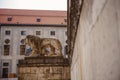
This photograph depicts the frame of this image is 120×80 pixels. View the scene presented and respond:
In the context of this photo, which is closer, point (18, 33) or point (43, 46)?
point (43, 46)

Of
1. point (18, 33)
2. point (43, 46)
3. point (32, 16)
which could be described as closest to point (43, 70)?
point (43, 46)

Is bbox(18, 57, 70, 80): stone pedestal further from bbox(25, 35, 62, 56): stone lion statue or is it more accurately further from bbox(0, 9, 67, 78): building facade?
bbox(0, 9, 67, 78): building facade

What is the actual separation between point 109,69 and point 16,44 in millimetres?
43987

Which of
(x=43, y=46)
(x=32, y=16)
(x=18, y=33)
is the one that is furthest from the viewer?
(x=32, y=16)

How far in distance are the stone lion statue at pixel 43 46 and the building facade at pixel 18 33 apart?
101 feet

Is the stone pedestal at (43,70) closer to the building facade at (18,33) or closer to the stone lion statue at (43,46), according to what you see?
the stone lion statue at (43,46)

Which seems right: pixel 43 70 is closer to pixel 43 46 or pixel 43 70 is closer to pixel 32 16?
pixel 43 46

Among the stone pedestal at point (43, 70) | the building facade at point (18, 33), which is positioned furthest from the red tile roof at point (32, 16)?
the stone pedestal at point (43, 70)

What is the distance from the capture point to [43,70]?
36.0 ft

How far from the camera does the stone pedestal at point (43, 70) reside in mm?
10914

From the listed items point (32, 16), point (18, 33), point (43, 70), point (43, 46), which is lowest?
point (18, 33)

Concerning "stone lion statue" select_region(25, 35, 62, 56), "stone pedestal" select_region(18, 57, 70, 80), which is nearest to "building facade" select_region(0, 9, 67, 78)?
"stone lion statue" select_region(25, 35, 62, 56)

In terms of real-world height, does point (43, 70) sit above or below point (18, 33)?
above

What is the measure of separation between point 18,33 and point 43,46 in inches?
1310
